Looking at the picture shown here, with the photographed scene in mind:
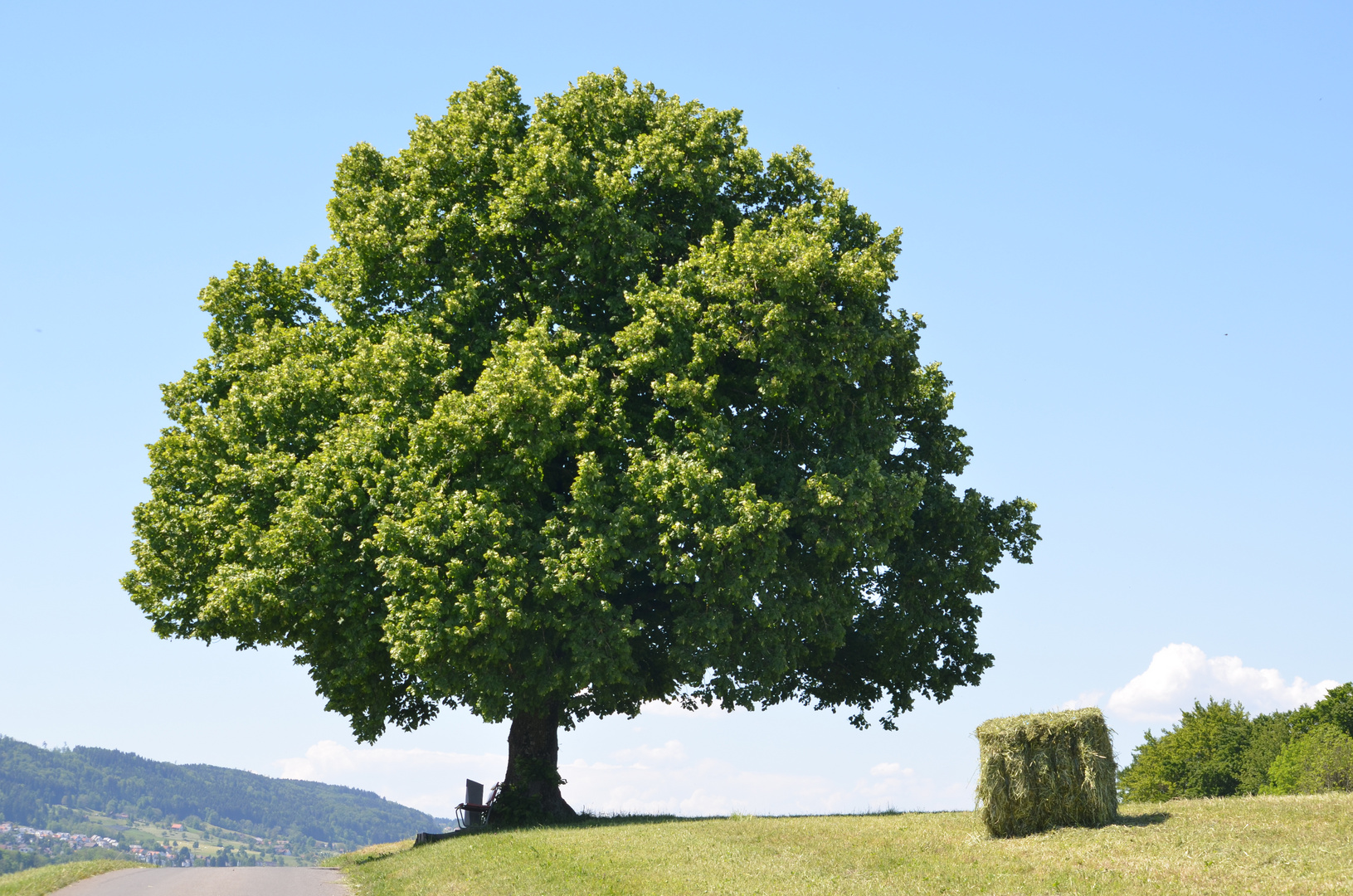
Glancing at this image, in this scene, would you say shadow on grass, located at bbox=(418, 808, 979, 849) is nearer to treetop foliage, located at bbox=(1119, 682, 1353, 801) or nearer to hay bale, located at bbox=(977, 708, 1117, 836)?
hay bale, located at bbox=(977, 708, 1117, 836)

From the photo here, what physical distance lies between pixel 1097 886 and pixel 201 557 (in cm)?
2273

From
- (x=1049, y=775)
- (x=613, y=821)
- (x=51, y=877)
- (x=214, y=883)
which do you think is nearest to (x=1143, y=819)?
(x=1049, y=775)

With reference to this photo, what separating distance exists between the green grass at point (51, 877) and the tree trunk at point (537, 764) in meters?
10.3

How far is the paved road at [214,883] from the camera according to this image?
2138 cm

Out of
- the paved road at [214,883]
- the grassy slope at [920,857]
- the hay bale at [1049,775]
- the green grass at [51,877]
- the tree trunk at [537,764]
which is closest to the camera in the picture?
the grassy slope at [920,857]

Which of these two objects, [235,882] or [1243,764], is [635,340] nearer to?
[235,882]

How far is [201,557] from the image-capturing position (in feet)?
90.0

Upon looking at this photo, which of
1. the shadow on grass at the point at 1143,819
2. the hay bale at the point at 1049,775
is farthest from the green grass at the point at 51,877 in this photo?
the shadow on grass at the point at 1143,819

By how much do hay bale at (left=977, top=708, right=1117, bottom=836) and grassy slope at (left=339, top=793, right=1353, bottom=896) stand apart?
399 millimetres

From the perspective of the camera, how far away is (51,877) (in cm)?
2373

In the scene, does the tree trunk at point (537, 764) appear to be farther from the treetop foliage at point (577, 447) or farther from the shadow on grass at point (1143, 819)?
the shadow on grass at point (1143, 819)

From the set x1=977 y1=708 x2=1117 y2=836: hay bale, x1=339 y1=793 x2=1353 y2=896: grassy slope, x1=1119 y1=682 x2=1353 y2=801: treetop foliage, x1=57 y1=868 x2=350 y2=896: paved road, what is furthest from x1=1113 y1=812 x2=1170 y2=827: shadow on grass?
x1=1119 y1=682 x2=1353 y2=801: treetop foliage

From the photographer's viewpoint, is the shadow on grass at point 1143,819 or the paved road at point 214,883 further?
the paved road at point 214,883

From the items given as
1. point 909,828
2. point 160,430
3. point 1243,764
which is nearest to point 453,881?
point 909,828
